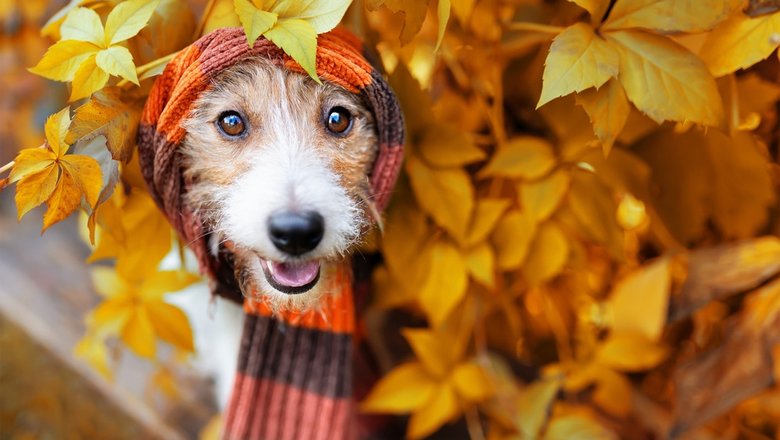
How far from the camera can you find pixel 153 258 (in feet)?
2.97

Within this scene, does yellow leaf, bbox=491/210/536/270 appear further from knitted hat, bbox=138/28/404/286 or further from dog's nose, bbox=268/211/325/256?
dog's nose, bbox=268/211/325/256

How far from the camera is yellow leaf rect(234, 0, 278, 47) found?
2.18ft

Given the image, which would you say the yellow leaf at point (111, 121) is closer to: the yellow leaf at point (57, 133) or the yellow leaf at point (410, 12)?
the yellow leaf at point (57, 133)

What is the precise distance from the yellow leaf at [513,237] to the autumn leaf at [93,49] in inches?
21.2

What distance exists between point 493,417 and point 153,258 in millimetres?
642

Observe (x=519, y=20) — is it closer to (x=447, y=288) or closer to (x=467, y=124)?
(x=467, y=124)

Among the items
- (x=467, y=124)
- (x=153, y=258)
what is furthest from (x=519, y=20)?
(x=153, y=258)

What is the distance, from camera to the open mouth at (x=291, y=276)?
2.54 ft

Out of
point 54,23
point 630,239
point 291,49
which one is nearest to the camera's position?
point 291,49

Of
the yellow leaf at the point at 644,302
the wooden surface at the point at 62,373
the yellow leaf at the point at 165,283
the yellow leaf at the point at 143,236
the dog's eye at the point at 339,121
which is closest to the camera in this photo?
the dog's eye at the point at 339,121

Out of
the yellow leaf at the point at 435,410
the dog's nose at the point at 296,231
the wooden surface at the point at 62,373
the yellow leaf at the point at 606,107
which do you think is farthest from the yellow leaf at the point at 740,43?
the wooden surface at the point at 62,373

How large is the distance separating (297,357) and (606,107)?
0.53m

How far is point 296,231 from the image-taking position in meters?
0.69

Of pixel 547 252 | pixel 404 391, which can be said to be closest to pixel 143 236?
pixel 404 391
